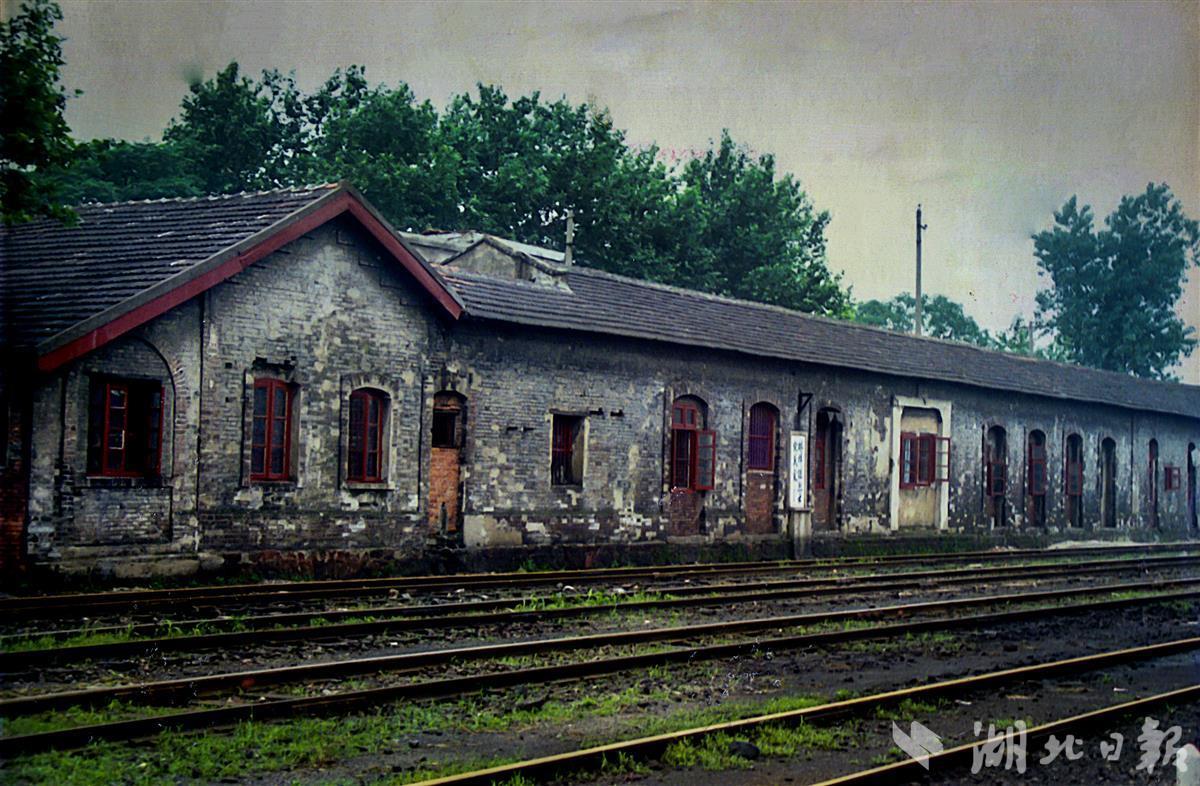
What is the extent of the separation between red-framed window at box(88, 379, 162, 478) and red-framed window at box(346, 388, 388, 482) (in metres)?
3.25

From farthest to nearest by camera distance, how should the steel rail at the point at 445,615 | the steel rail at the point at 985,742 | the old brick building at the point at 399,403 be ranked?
the old brick building at the point at 399,403 < the steel rail at the point at 445,615 < the steel rail at the point at 985,742

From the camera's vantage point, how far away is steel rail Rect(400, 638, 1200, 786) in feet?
23.0

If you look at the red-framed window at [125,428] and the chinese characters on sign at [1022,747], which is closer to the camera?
the chinese characters on sign at [1022,747]

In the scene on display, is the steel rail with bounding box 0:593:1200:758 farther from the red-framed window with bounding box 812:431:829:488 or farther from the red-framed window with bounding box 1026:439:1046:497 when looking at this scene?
the red-framed window with bounding box 1026:439:1046:497

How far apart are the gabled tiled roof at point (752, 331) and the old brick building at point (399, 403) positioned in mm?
93

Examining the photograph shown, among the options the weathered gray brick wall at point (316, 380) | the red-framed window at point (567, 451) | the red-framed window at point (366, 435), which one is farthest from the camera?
the red-framed window at point (567, 451)

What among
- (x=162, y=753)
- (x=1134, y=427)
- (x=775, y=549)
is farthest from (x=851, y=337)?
(x=162, y=753)

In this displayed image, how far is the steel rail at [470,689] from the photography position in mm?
7367

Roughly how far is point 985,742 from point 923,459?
2305 centimetres

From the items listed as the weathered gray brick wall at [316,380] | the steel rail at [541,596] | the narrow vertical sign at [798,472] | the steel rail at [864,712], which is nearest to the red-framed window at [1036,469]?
→ the steel rail at [541,596]

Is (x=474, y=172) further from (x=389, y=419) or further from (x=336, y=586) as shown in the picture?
(x=336, y=586)

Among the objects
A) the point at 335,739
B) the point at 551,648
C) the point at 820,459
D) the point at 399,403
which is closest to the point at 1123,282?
the point at 820,459

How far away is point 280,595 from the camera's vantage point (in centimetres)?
1431

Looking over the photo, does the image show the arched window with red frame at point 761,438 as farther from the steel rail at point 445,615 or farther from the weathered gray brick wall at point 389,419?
the steel rail at point 445,615
